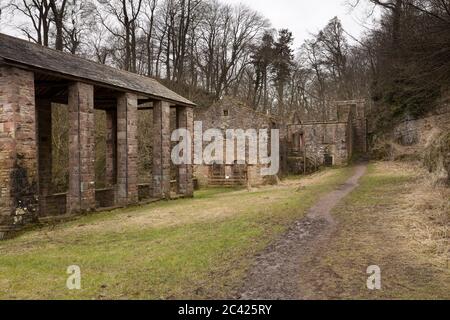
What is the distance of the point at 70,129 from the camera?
13.4m

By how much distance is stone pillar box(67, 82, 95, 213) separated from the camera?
43.9 feet

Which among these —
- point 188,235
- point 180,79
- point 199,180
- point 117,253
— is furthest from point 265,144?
point 117,253

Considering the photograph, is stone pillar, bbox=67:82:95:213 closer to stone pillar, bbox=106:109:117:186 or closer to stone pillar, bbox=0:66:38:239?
stone pillar, bbox=0:66:38:239

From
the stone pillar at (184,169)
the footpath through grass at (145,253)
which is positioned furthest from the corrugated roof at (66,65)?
the footpath through grass at (145,253)

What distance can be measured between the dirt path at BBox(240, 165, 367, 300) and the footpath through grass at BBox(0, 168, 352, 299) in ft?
0.82

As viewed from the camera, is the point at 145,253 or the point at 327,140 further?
the point at 327,140

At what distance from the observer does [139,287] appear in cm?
604

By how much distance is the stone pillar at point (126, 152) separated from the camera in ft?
51.6

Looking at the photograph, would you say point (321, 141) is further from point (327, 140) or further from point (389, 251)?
point (389, 251)

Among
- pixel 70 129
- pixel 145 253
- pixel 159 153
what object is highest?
pixel 70 129

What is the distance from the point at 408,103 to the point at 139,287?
2319 cm

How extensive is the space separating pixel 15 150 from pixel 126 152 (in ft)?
16.7

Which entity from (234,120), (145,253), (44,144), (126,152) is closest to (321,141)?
(234,120)

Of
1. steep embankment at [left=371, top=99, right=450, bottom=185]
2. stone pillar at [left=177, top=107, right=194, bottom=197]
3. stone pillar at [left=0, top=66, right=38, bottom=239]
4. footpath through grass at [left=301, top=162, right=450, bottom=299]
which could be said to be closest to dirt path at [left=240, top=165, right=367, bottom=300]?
footpath through grass at [left=301, top=162, right=450, bottom=299]
